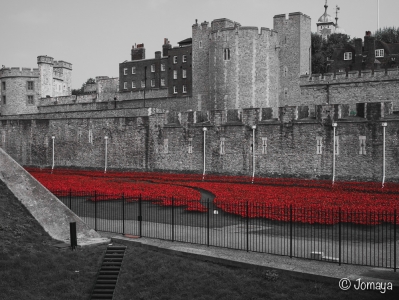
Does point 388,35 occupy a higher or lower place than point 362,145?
higher

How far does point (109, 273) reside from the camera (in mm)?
13336

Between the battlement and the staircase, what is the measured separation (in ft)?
169

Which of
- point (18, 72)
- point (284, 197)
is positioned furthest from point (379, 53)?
point (284, 197)

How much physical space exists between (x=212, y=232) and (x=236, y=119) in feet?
66.9

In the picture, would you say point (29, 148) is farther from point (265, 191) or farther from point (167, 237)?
point (167, 237)

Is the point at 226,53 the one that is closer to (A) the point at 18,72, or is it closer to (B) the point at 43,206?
(A) the point at 18,72

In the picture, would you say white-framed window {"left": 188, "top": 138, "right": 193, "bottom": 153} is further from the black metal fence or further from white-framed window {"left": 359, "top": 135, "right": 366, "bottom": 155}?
the black metal fence

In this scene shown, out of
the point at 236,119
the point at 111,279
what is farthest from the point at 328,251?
the point at 236,119

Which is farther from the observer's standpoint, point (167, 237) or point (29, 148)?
point (29, 148)

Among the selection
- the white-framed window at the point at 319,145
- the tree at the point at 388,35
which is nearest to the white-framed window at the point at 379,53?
the tree at the point at 388,35

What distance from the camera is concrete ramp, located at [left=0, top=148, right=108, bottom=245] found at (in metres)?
15.9

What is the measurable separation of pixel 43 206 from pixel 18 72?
48.9 metres

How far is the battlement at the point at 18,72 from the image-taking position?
6078 centimetres

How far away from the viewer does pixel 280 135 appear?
34.1 m
